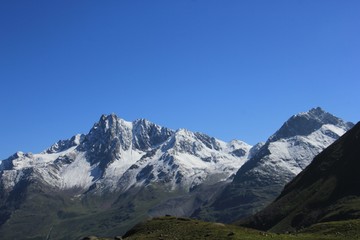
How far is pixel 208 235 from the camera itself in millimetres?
71188

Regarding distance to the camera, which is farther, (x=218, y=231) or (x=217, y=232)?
(x=218, y=231)

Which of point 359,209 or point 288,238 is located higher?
point 359,209

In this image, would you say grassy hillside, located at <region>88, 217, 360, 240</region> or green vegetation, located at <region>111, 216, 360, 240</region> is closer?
grassy hillside, located at <region>88, 217, 360, 240</region>

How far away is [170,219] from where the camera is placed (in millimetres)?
91688

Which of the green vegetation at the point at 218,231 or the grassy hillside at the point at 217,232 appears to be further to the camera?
the green vegetation at the point at 218,231

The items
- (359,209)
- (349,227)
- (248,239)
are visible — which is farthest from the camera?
(359,209)

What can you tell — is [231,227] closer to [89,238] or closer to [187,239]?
[187,239]

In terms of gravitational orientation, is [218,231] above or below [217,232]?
above

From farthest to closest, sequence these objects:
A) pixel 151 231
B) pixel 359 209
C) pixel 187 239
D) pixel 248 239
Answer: pixel 359 209, pixel 151 231, pixel 187 239, pixel 248 239

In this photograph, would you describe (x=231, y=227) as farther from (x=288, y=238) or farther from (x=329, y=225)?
(x=329, y=225)

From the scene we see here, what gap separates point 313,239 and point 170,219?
32.2 meters

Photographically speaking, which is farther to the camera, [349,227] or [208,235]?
[349,227]

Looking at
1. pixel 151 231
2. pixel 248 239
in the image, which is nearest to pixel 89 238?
pixel 151 231

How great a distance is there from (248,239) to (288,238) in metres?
6.10
